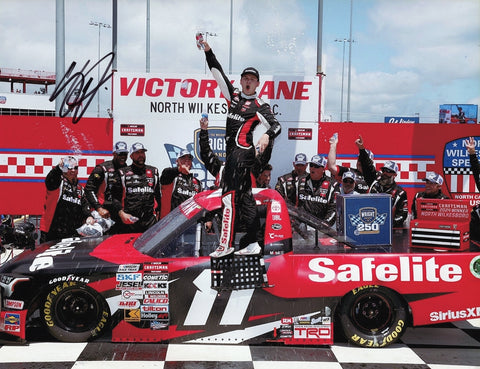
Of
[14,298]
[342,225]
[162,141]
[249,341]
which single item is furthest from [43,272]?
[162,141]

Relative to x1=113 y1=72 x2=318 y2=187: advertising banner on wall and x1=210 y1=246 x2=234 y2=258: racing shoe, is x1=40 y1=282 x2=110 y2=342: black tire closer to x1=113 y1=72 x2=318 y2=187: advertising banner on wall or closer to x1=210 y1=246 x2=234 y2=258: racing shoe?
x1=210 y1=246 x2=234 y2=258: racing shoe

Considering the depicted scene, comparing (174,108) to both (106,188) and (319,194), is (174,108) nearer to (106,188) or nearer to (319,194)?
(106,188)

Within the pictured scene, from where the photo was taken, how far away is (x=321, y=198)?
5.59 m

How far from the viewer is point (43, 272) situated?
390 centimetres

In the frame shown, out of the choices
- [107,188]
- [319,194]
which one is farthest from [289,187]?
[107,188]

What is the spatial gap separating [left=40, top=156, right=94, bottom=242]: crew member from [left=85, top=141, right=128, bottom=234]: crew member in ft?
0.54

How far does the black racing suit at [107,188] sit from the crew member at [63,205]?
0.54 feet

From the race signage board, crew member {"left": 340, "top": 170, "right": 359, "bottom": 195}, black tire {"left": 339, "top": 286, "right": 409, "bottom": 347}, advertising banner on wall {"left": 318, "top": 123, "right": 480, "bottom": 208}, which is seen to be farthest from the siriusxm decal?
advertising banner on wall {"left": 318, "top": 123, "right": 480, "bottom": 208}

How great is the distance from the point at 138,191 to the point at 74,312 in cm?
199

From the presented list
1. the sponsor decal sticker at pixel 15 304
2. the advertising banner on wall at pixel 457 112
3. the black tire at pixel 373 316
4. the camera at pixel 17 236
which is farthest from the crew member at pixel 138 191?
the advertising banner on wall at pixel 457 112

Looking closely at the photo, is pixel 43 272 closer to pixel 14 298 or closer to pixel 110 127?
pixel 14 298

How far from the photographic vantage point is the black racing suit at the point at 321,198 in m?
5.59

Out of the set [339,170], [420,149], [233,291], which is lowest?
[233,291]

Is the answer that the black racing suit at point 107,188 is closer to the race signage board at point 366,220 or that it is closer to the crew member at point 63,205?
the crew member at point 63,205
